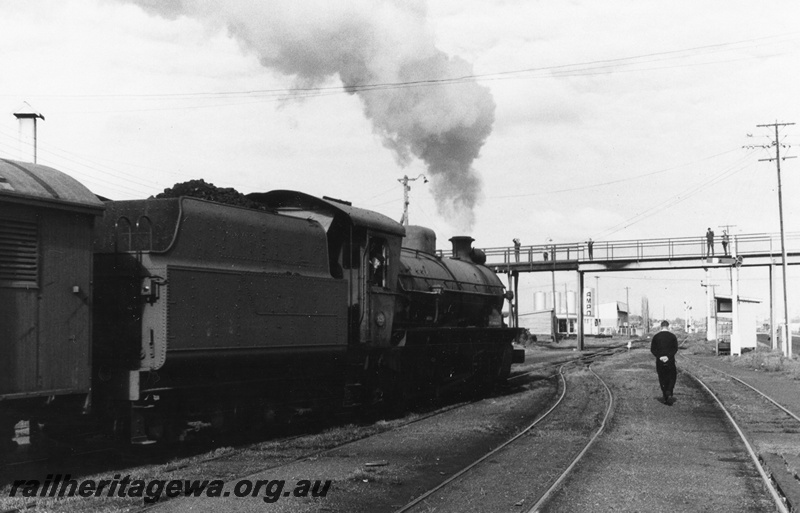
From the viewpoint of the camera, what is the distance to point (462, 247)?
18.9 m

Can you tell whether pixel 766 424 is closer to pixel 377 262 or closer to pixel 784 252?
pixel 377 262

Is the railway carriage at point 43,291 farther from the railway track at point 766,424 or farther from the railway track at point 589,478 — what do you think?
the railway track at point 766,424

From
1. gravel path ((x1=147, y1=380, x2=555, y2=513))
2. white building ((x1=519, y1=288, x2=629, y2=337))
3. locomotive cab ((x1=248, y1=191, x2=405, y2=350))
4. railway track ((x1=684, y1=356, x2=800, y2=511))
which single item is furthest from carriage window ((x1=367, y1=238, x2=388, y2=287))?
white building ((x1=519, y1=288, x2=629, y2=337))

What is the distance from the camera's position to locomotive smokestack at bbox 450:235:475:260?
18828 mm

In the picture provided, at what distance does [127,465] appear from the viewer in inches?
333

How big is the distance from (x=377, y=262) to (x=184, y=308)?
470 cm

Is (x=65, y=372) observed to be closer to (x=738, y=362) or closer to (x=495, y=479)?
(x=495, y=479)

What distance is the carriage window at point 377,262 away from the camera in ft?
41.1

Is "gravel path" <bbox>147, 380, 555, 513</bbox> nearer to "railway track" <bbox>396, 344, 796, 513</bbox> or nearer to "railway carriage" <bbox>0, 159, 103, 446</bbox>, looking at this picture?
"railway track" <bbox>396, 344, 796, 513</bbox>

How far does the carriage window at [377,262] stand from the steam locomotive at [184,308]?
0.03 metres

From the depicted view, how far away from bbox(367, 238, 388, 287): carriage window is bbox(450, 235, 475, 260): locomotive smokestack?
20.0ft

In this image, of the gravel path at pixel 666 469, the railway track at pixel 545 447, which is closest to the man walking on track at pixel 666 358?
the gravel path at pixel 666 469

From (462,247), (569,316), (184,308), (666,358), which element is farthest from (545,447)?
(569,316)

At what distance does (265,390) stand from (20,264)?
3890 millimetres
